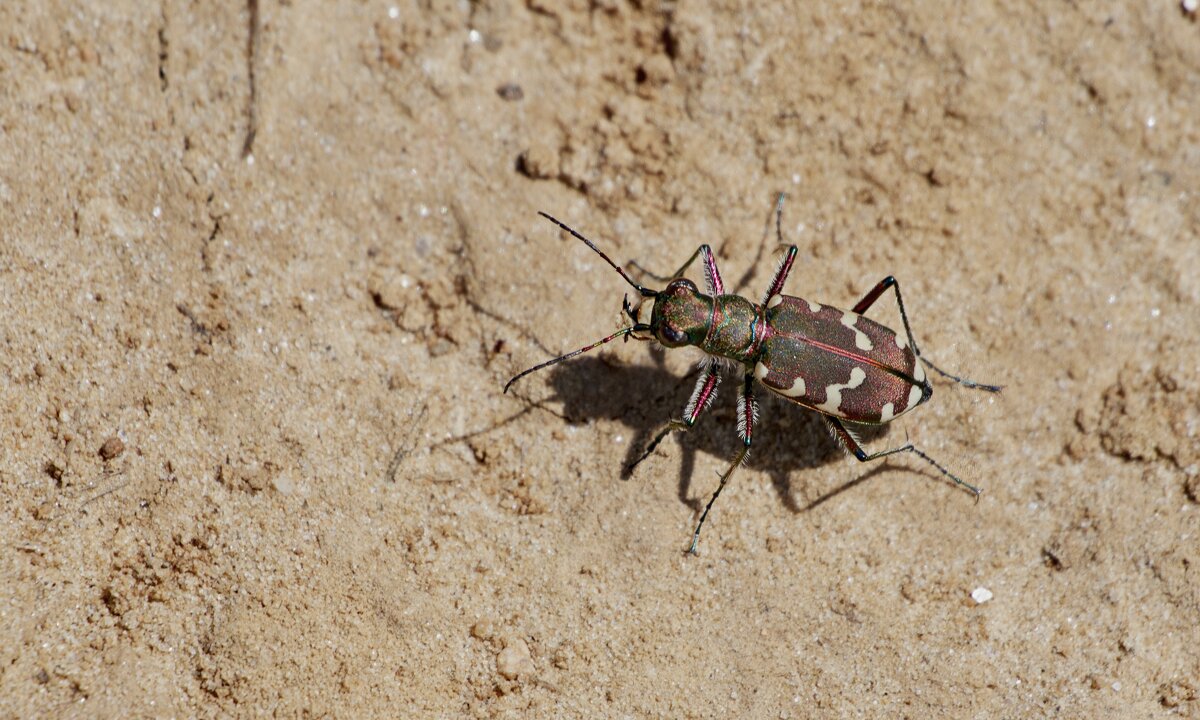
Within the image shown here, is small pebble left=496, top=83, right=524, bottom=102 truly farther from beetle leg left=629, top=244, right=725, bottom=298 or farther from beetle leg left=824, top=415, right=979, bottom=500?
beetle leg left=824, top=415, right=979, bottom=500

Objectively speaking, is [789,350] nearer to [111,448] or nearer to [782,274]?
[782,274]

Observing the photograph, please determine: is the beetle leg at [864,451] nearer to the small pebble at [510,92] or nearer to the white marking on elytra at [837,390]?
the white marking on elytra at [837,390]

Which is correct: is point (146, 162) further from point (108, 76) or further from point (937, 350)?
point (937, 350)

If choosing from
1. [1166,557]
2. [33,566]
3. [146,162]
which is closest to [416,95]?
[146,162]

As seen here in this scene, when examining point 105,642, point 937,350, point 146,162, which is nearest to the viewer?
point 105,642

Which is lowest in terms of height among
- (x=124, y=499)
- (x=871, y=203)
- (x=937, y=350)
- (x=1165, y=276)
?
(x=124, y=499)

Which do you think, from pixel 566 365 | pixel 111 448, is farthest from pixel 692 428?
pixel 111 448
